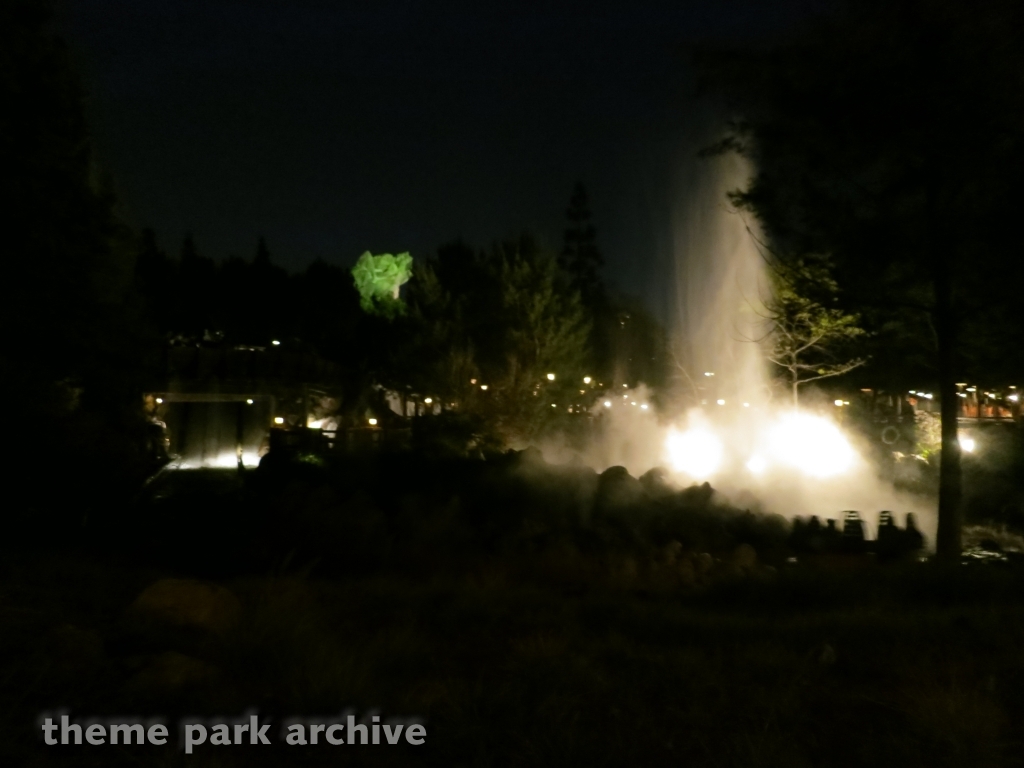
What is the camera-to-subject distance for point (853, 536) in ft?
53.0

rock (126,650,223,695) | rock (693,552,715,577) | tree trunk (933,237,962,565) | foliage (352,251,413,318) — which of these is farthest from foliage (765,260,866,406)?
foliage (352,251,413,318)

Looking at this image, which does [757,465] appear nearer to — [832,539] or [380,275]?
[832,539]

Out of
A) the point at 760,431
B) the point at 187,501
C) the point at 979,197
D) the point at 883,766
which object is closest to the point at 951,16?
the point at 979,197

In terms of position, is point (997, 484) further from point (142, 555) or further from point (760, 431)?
point (142, 555)

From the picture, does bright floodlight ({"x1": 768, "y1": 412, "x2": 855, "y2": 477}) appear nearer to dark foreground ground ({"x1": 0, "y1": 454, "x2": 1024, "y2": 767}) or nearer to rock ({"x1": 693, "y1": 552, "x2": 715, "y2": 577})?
rock ({"x1": 693, "y1": 552, "x2": 715, "y2": 577})

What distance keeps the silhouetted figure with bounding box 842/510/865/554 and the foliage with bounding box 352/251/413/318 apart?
30.5 metres

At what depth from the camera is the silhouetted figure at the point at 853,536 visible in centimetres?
1592

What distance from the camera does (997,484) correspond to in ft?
73.0

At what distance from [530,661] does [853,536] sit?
1119cm

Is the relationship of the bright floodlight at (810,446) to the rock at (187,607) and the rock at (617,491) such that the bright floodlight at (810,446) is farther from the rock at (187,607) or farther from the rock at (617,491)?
the rock at (187,607)

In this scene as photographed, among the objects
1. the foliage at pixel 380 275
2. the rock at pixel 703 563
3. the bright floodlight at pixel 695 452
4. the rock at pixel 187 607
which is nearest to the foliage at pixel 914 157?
the rock at pixel 703 563

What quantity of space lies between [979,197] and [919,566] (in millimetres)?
4182

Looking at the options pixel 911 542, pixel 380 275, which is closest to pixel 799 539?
pixel 911 542

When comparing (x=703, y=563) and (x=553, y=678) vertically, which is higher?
(x=553, y=678)
